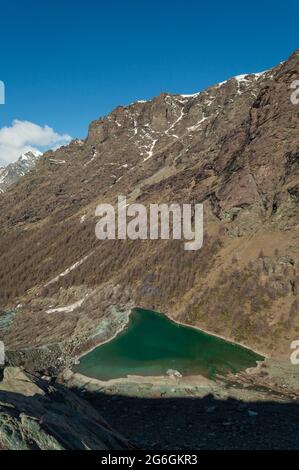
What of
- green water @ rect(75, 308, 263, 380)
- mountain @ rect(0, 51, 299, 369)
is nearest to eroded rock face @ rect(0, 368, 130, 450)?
green water @ rect(75, 308, 263, 380)

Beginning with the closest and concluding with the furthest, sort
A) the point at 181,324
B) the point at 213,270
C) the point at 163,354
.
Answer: the point at 163,354 → the point at 181,324 → the point at 213,270

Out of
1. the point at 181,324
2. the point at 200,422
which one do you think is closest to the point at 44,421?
the point at 200,422

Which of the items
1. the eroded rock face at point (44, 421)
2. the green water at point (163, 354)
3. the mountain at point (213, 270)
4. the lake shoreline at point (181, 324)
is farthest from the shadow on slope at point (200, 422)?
the lake shoreline at point (181, 324)

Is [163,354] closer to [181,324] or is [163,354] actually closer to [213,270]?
[181,324]

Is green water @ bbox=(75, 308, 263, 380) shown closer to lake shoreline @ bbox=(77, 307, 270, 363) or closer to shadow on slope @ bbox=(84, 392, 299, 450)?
lake shoreline @ bbox=(77, 307, 270, 363)

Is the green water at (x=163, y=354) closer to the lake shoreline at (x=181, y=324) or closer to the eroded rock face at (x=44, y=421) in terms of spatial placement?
the lake shoreline at (x=181, y=324)
